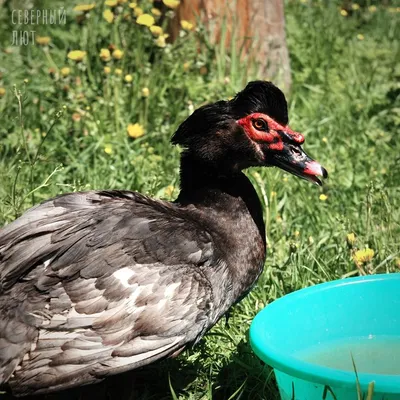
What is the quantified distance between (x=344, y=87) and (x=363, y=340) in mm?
2972

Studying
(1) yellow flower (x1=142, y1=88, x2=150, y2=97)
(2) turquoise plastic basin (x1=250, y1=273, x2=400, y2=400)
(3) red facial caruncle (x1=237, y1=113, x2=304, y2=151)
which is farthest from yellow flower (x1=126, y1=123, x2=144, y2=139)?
(2) turquoise plastic basin (x1=250, y1=273, x2=400, y2=400)

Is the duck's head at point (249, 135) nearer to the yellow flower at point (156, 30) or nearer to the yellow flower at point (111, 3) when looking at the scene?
the yellow flower at point (156, 30)

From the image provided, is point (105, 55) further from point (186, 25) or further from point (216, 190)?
point (216, 190)

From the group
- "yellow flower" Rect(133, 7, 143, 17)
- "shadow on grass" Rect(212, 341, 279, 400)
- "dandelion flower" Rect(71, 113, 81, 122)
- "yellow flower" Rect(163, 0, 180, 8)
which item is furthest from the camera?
"yellow flower" Rect(163, 0, 180, 8)

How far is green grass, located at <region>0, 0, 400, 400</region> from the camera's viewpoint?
3.96 m

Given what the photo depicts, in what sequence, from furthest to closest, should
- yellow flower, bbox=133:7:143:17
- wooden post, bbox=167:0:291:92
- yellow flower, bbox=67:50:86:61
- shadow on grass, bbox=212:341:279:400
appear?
wooden post, bbox=167:0:291:92, yellow flower, bbox=133:7:143:17, yellow flower, bbox=67:50:86:61, shadow on grass, bbox=212:341:279:400

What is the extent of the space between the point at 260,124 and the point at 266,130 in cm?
4

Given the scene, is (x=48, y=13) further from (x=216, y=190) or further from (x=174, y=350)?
(x=174, y=350)

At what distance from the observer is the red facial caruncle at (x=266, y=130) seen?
12.3 feet

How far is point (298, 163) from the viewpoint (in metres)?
3.75

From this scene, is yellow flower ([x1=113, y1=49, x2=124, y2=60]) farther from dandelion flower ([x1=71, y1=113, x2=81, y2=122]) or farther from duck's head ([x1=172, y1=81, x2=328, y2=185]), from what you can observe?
duck's head ([x1=172, y1=81, x2=328, y2=185])

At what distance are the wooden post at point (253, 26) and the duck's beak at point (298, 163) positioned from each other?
2.32m

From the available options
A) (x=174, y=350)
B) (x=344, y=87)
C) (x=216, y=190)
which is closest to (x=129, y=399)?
(x=174, y=350)

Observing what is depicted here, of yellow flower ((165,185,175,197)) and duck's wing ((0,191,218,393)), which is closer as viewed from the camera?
duck's wing ((0,191,218,393))
